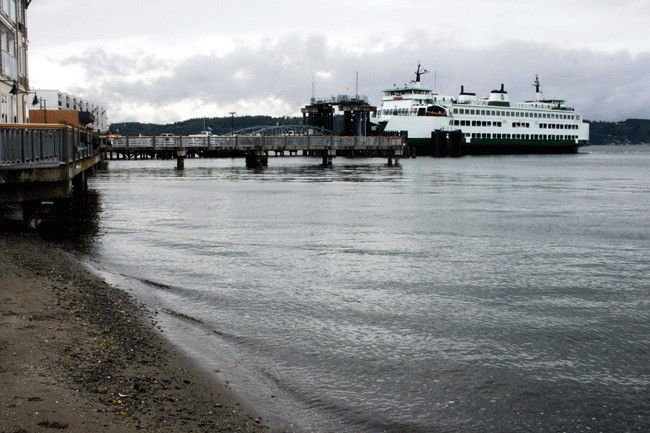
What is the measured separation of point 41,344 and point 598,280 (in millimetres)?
11268

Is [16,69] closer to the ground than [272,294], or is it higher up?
higher up

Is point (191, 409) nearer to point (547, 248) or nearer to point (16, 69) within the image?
point (547, 248)

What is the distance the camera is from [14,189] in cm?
1828

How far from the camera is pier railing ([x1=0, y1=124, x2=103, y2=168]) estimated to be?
17.9 m

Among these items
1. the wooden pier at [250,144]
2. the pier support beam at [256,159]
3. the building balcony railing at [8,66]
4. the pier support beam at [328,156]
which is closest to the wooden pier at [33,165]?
the building balcony railing at [8,66]

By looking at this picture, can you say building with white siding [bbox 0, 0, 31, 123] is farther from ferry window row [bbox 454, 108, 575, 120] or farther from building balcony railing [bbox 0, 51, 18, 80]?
ferry window row [bbox 454, 108, 575, 120]

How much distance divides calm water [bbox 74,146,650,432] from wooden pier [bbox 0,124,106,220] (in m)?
2.11

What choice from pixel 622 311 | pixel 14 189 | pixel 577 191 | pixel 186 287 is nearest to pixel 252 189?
pixel 577 191

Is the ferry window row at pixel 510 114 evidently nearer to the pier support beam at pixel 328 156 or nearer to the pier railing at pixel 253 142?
the pier railing at pixel 253 142

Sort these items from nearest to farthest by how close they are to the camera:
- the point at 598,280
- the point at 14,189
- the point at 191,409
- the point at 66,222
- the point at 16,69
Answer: the point at 191,409
the point at 598,280
the point at 14,189
the point at 66,222
the point at 16,69

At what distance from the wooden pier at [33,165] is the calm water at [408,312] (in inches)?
83.1

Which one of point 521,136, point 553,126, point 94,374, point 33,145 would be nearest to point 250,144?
point 33,145

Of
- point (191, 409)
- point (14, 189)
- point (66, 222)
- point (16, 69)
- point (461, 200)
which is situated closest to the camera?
point (191, 409)

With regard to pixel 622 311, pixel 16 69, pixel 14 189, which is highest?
pixel 16 69
